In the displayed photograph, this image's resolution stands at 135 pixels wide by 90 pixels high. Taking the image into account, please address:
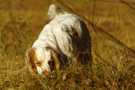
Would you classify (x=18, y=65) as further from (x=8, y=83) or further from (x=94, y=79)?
(x=94, y=79)

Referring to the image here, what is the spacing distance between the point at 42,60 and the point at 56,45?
45 cm

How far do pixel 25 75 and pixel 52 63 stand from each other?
44 cm

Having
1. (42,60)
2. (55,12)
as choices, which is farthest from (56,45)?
(55,12)

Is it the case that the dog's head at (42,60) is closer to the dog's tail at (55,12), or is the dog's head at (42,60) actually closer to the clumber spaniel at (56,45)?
the clumber spaniel at (56,45)

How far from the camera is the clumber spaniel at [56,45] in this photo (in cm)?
277

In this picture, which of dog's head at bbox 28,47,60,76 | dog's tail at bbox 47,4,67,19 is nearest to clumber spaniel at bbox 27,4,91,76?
dog's head at bbox 28,47,60,76

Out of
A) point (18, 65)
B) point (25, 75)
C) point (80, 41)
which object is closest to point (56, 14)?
point (80, 41)

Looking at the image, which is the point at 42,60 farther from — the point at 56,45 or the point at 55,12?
the point at 55,12

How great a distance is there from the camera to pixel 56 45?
3113 mm

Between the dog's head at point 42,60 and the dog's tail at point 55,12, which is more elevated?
the dog's tail at point 55,12

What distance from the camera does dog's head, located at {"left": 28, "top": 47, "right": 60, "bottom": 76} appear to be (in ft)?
8.89

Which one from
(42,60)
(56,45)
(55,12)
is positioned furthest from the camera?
(55,12)

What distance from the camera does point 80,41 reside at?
138 inches

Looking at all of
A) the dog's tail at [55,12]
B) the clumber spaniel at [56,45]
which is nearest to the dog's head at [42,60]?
the clumber spaniel at [56,45]
